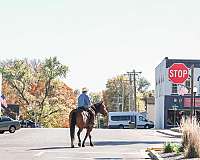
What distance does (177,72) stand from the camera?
8119cm

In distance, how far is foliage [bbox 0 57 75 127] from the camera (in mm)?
100438

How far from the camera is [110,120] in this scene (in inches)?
3519

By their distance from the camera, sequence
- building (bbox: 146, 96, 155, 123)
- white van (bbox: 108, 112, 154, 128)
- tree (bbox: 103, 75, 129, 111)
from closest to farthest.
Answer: white van (bbox: 108, 112, 154, 128) < building (bbox: 146, 96, 155, 123) < tree (bbox: 103, 75, 129, 111)

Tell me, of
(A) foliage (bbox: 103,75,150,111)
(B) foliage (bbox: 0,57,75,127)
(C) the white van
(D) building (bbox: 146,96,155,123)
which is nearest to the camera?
(C) the white van

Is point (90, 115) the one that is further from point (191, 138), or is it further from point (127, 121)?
point (127, 121)

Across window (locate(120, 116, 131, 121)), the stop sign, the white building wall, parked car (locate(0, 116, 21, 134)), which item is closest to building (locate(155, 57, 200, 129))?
the stop sign

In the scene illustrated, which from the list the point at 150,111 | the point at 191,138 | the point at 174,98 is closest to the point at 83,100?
the point at 191,138

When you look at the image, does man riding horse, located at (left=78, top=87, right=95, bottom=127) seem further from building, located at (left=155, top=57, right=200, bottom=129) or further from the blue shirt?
building, located at (left=155, top=57, right=200, bottom=129)

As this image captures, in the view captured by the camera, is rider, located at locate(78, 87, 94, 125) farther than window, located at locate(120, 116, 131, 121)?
No

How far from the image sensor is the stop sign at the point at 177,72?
80156mm

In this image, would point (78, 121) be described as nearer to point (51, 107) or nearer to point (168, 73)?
point (168, 73)

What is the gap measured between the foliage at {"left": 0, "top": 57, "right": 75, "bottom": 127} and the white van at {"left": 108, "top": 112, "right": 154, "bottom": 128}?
46.9 feet

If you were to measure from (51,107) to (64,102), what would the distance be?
3385 millimetres

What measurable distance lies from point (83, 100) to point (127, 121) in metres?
63.3
